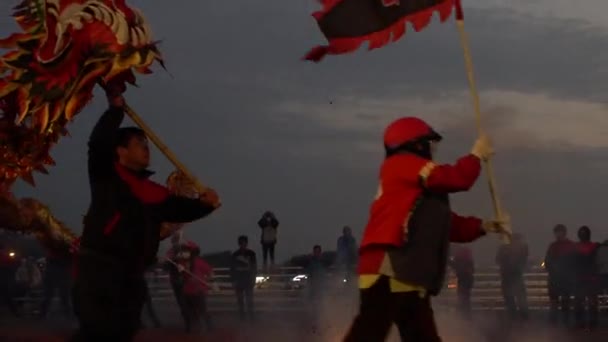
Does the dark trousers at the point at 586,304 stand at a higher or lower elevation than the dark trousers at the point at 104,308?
lower

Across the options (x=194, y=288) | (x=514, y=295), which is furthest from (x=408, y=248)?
(x=514, y=295)

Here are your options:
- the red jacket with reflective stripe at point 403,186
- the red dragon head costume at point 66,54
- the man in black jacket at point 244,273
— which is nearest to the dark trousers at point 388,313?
the red jacket with reflective stripe at point 403,186

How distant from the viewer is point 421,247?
699cm

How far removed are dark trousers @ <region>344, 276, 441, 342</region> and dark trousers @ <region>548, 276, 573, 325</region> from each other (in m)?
11.5

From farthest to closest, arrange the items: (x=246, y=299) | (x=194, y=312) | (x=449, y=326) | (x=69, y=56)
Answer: (x=246, y=299) < (x=194, y=312) < (x=449, y=326) < (x=69, y=56)

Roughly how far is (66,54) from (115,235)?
5.58 feet

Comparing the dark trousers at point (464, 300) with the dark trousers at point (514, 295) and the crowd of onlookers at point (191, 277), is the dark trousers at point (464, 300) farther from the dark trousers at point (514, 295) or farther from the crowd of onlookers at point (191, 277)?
the crowd of onlookers at point (191, 277)

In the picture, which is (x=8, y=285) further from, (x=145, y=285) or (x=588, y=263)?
(x=145, y=285)

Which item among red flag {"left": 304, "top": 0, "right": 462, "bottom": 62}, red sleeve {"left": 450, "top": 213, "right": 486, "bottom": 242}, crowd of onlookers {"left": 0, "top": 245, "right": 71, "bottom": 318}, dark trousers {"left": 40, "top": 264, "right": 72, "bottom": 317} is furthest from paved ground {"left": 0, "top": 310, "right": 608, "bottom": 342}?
red sleeve {"left": 450, "top": 213, "right": 486, "bottom": 242}

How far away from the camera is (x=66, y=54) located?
27.8 feet

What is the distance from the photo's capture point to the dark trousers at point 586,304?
17922mm

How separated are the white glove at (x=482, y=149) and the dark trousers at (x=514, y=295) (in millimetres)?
12139

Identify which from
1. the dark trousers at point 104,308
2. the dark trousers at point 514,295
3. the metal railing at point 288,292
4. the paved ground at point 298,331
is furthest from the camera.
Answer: the metal railing at point 288,292

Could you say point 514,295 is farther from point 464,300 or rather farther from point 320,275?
point 320,275
